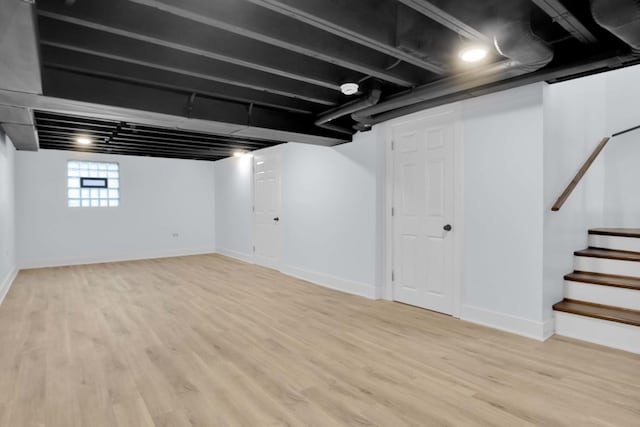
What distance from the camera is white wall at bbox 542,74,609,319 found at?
10.5 feet

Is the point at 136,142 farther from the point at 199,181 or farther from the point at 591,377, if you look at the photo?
the point at 591,377

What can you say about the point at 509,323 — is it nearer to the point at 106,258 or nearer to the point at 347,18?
the point at 347,18

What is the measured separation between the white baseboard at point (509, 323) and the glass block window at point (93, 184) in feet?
25.3

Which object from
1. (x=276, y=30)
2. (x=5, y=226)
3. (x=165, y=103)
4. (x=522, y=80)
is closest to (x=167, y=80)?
(x=165, y=103)

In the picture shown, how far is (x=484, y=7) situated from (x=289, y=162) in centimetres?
444

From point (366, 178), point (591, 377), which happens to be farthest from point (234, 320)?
point (591, 377)

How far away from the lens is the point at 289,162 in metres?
6.20

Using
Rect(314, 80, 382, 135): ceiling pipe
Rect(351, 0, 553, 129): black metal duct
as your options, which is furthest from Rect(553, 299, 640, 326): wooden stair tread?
Rect(314, 80, 382, 135): ceiling pipe

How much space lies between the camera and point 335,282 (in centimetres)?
516

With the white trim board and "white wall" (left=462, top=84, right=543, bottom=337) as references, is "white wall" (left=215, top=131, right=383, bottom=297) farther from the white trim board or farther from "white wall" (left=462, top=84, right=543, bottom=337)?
"white wall" (left=462, top=84, right=543, bottom=337)

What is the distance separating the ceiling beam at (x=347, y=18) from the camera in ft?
6.41

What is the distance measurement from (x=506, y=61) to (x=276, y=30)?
1.81 meters

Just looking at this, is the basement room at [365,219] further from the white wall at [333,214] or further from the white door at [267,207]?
the white door at [267,207]

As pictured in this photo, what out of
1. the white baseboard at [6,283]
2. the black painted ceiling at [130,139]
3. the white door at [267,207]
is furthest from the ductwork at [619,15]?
the white baseboard at [6,283]
